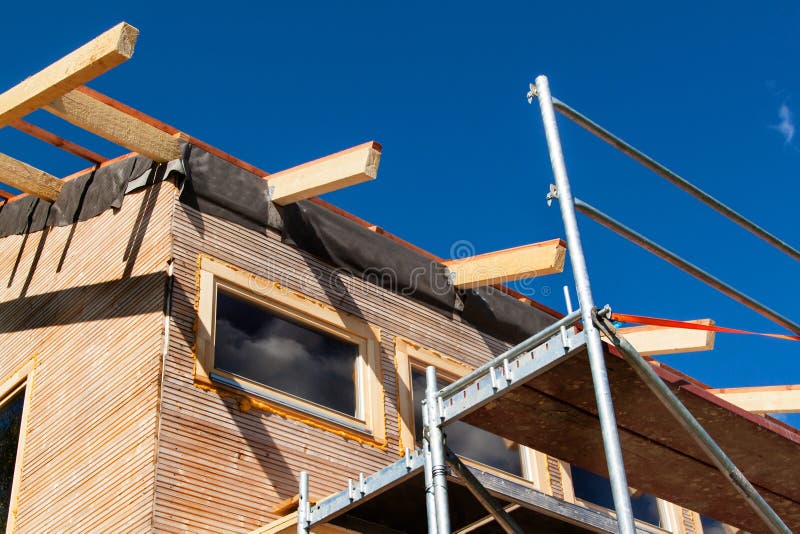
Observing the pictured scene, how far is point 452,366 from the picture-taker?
12602mm

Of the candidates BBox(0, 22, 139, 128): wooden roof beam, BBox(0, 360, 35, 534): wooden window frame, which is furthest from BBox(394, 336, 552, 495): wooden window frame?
BBox(0, 22, 139, 128): wooden roof beam

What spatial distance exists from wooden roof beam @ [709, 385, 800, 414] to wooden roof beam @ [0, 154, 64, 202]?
31.5 ft

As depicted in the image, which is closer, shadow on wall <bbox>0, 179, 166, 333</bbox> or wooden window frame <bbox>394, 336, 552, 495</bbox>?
shadow on wall <bbox>0, 179, 166, 333</bbox>

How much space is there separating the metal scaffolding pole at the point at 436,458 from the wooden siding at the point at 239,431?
3.09 meters

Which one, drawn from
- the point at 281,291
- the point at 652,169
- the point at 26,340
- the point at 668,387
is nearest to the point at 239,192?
the point at 281,291

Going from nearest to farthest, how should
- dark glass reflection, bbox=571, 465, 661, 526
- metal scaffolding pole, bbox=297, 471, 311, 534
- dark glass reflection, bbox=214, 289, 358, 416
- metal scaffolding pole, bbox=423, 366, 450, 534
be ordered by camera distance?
metal scaffolding pole, bbox=423, 366, 450, 534 → metal scaffolding pole, bbox=297, 471, 311, 534 → dark glass reflection, bbox=214, 289, 358, 416 → dark glass reflection, bbox=571, 465, 661, 526

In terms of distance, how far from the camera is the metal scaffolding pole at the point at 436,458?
21.6ft

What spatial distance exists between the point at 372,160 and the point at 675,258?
3.98 metres

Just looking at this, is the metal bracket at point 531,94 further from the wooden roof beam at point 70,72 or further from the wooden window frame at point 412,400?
the wooden window frame at point 412,400

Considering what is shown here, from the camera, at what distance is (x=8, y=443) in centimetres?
1123

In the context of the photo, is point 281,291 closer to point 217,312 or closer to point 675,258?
point 217,312

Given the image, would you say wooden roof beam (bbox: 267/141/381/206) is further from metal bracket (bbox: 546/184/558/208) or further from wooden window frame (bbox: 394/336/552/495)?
metal bracket (bbox: 546/184/558/208)

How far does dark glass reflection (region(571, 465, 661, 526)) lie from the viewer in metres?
13.2

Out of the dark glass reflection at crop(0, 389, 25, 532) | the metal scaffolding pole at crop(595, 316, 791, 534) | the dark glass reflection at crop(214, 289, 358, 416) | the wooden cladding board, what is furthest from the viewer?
the dark glass reflection at crop(0, 389, 25, 532)
